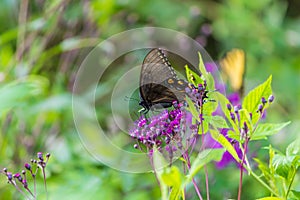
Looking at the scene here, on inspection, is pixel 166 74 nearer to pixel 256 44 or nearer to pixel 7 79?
pixel 7 79

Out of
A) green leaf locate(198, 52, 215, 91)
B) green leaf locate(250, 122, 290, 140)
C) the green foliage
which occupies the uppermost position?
green leaf locate(198, 52, 215, 91)

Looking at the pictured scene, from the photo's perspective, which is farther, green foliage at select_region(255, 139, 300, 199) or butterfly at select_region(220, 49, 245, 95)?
butterfly at select_region(220, 49, 245, 95)

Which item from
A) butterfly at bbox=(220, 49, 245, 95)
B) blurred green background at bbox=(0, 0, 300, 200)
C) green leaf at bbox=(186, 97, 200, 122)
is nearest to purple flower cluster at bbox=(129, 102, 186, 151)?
green leaf at bbox=(186, 97, 200, 122)

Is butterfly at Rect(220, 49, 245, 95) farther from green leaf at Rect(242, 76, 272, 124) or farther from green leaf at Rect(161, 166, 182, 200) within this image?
green leaf at Rect(161, 166, 182, 200)

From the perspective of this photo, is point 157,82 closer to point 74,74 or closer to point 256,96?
point 256,96

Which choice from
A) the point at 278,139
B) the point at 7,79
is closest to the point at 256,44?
the point at 278,139

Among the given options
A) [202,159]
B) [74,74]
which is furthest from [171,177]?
[74,74]
